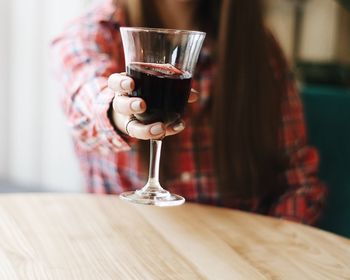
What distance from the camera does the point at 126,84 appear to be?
966mm

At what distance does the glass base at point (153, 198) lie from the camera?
3.26 ft

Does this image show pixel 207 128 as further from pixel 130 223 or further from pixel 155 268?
pixel 155 268

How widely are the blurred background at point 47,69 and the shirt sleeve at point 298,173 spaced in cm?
94

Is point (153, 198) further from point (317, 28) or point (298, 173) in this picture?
point (317, 28)

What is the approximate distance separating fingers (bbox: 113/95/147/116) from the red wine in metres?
0.01

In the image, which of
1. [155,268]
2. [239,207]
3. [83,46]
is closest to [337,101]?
[239,207]

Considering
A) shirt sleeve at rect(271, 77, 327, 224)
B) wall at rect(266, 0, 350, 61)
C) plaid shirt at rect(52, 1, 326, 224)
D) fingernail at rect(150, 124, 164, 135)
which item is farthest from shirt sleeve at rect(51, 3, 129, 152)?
wall at rect(266, 0, 350, 61)

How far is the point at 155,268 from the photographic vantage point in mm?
926

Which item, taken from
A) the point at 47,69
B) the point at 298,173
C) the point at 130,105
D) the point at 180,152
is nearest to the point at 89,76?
the point at 180,152

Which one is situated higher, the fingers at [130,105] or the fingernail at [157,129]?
the fingers at [130,105]

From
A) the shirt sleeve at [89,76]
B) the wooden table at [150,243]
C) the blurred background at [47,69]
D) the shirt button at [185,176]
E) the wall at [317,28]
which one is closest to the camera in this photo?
the wooden table at [150,243]

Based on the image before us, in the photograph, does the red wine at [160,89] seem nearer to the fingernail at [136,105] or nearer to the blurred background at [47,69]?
the fingernail at [136,105]

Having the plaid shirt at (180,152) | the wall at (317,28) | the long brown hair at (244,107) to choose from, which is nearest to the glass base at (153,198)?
the plaid shirt at (180,152)

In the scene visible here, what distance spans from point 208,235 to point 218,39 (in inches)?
30.1
